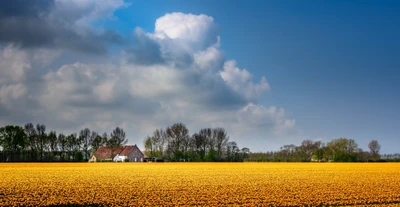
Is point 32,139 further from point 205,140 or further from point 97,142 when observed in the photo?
point 205,140

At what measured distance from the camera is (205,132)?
506 ft

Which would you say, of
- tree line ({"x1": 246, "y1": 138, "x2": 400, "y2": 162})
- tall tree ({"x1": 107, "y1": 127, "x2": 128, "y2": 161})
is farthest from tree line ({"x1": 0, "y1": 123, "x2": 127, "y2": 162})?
tree line ({"x1": 246, "y1": 138, "x2": 400, "y2": 162})

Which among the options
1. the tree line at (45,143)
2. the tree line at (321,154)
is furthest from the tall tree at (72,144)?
the tree line at (321,154)

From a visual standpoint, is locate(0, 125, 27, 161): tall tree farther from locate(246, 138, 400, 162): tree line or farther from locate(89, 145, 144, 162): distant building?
locate(246, 138, 400, 162): tree line

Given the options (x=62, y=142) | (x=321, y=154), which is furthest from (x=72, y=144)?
(x=321, y=154)

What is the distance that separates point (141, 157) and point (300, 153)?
63.1 m

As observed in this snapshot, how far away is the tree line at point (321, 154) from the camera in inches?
5787

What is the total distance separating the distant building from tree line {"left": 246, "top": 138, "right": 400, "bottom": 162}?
140ft

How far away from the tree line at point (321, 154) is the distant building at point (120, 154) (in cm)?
4281

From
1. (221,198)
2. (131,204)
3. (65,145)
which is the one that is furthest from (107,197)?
(65,145)

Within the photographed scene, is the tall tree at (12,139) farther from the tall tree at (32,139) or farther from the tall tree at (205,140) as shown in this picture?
the tall tree at (205,140)

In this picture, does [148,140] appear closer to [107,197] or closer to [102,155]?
[102,155]

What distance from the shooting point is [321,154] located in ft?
513

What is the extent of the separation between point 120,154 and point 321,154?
77.2 m
